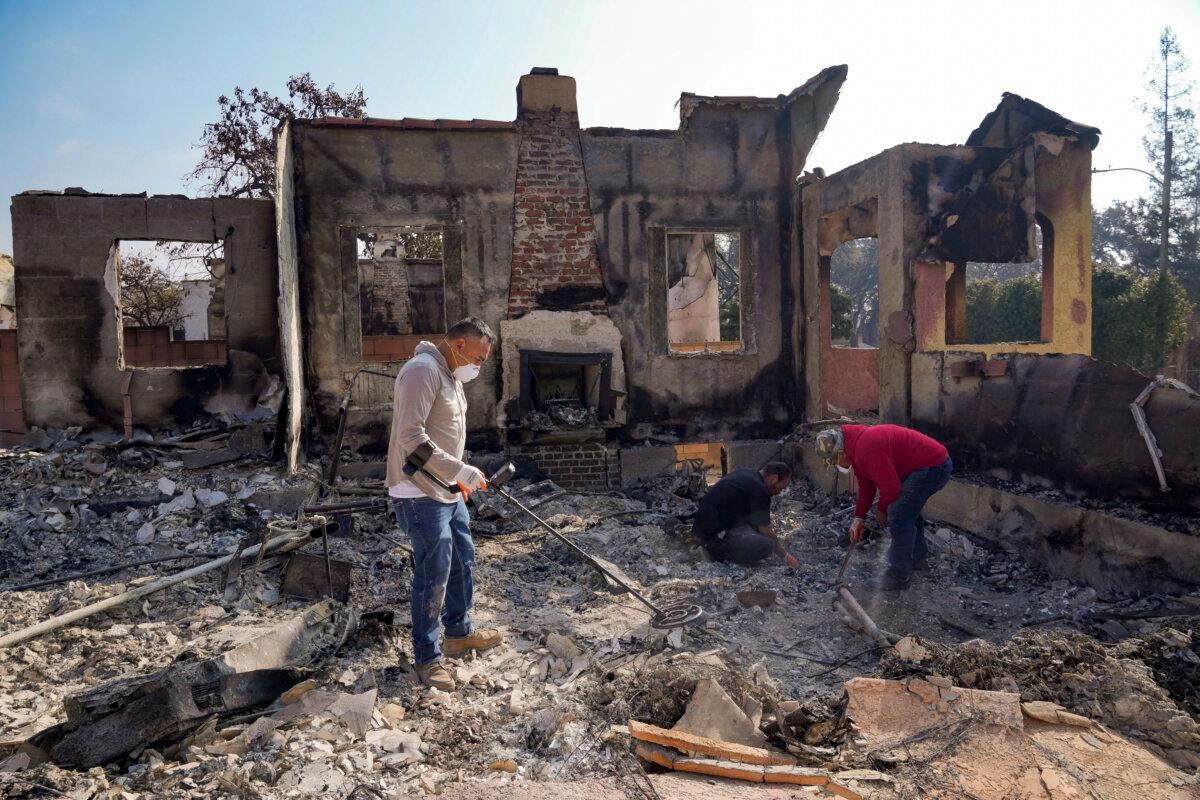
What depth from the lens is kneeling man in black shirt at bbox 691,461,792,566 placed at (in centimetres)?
685

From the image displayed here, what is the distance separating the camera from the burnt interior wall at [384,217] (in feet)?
32.9

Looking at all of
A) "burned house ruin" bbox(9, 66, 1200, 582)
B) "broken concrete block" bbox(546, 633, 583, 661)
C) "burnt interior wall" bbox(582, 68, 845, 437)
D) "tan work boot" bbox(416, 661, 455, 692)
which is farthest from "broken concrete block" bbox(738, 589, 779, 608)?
"burnt interior wall" bbox(582, 68, 845, 437)

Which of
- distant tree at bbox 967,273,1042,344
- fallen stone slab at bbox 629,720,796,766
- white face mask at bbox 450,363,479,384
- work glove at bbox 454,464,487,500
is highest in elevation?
distant tree at bbox 967,273,1042,344

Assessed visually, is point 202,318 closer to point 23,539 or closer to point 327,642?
point 23,539

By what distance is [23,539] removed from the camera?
7145 millimetres

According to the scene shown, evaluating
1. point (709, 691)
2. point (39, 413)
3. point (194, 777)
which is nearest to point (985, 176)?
point (709, 691)

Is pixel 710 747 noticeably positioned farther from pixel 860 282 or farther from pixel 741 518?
pixel 860 282

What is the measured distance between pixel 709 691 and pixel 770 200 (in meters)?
8.69

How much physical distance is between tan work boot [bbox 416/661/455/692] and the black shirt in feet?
10.6

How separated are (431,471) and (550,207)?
6944 millimetres

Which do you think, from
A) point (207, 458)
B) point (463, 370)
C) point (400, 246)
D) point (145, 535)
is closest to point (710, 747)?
point (463, 370)

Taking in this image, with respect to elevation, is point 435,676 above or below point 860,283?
below

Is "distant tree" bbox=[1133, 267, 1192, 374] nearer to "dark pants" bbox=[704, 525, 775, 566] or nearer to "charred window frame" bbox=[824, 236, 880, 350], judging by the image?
"dark pants" bbox=[704, 525, 775, 566]

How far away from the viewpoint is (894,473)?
6.04m
